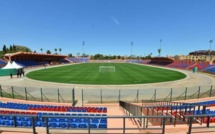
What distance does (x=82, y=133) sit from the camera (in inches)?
254

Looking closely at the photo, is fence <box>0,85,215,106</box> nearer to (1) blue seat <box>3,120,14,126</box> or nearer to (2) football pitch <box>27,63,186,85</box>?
(2) football pitch <box>27,63,186,85</box>

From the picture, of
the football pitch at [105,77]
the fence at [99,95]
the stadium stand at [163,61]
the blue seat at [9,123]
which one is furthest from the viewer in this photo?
the stadium stand at [163,61]

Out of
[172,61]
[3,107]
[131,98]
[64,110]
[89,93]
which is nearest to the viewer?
[64,110]

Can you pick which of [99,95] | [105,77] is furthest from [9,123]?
[105,77]

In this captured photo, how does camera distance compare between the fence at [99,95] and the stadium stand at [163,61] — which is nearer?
the fence at [99,95]

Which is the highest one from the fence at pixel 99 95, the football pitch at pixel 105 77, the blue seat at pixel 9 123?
the blue seat at pixel 9 123

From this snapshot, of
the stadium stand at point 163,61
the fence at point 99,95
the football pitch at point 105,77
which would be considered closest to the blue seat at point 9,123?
the fence at point 99,95

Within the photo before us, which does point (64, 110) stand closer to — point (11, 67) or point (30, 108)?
point (30, 108)

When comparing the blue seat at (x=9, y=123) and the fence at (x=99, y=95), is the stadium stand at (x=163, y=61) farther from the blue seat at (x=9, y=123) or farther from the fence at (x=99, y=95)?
the blue seat at (x=9, y=123)

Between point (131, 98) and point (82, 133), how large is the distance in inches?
647

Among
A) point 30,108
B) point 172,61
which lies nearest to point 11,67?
point 30,108

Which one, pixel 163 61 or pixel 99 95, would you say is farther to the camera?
pixel 163 61

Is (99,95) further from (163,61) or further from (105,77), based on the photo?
(163,61)

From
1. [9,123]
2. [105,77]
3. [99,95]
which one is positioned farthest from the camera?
[105,77]
